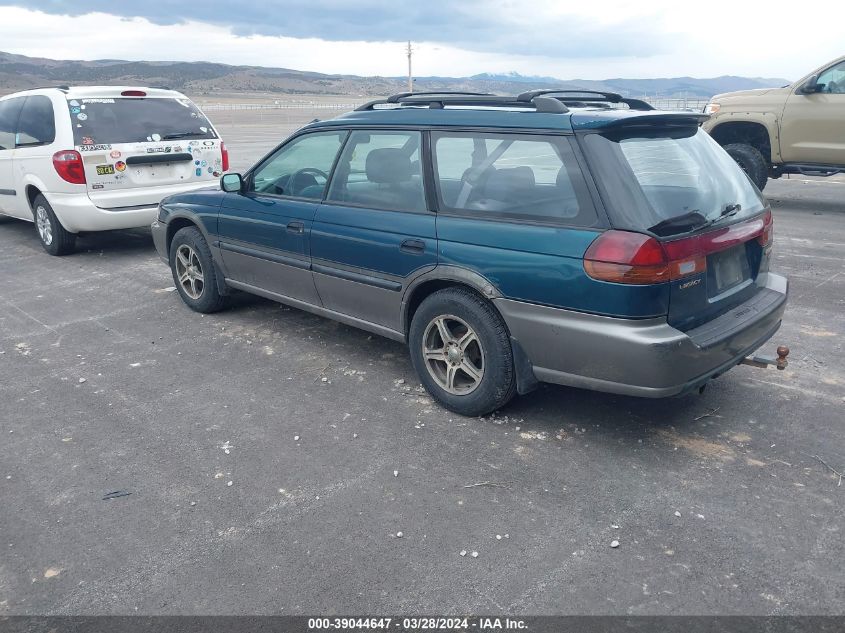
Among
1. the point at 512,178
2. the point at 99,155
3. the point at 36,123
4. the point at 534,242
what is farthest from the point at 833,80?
the point at 36,123

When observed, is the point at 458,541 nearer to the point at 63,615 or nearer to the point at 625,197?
the point at 63,615

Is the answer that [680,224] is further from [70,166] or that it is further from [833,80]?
[833,80]

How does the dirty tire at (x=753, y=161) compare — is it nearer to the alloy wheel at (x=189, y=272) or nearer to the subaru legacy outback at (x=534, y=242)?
the subaru legacy outback at (x=534, y=242)

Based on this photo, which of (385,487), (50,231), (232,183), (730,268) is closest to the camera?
(385,487)

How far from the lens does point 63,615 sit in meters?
2.58

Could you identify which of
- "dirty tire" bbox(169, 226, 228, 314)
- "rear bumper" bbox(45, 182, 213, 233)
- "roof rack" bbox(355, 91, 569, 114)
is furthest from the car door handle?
"rear bumper" bbox(45, 182, 213, 233)

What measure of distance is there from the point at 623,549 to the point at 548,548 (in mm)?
303

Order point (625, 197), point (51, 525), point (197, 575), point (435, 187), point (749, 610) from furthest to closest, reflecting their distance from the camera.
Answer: point (435, 187) < point (625, 197) < point (51, 525) < point (197, 575) < point (749, 610)

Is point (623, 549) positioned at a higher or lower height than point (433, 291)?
lower

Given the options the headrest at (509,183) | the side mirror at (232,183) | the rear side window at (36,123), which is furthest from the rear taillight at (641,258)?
the rear side window at (36,123)

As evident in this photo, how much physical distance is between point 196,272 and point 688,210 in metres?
4.10

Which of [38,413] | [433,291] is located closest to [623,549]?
[433,291]

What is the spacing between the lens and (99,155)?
7652 millimetres

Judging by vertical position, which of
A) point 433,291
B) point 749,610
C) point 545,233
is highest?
point 545,233
